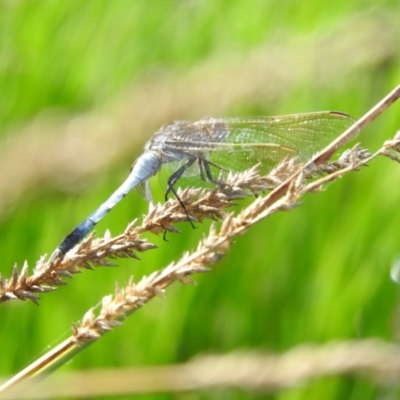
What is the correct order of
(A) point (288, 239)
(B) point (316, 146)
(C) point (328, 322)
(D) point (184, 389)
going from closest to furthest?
(D) point (184, 389), (B) point (316, 146), (C) point (328, 322), (A) point (288, 239)

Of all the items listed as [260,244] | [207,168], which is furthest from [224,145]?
[260,244]

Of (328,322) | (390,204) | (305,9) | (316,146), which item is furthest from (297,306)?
(305,9)

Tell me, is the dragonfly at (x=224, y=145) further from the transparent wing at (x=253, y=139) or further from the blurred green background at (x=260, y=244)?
the blurred green background at (x=260, y=244)

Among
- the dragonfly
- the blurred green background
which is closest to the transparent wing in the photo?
the dragonfly

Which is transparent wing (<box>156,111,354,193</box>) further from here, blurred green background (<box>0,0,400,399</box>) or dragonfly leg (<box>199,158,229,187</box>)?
blurred green background (<box>0,0,400,399</box>)

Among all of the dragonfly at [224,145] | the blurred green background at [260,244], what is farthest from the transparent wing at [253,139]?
the blurred green background at [260,244]

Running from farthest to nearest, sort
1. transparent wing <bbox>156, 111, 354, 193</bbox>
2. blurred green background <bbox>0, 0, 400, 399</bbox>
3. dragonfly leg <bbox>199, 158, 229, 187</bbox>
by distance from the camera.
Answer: blurred green background <bbox>0, 0, 400, 399</bbox> < dragonfly leg <bbox>199, 158, 229, 187</bbox> < transparent wing <bbox>156, 111, 354, 193</bbox>

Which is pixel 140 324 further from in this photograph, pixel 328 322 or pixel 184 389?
→ pixel 184 389

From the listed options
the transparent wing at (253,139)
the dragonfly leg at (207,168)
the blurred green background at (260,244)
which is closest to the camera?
the transparent wing at (253,139)
